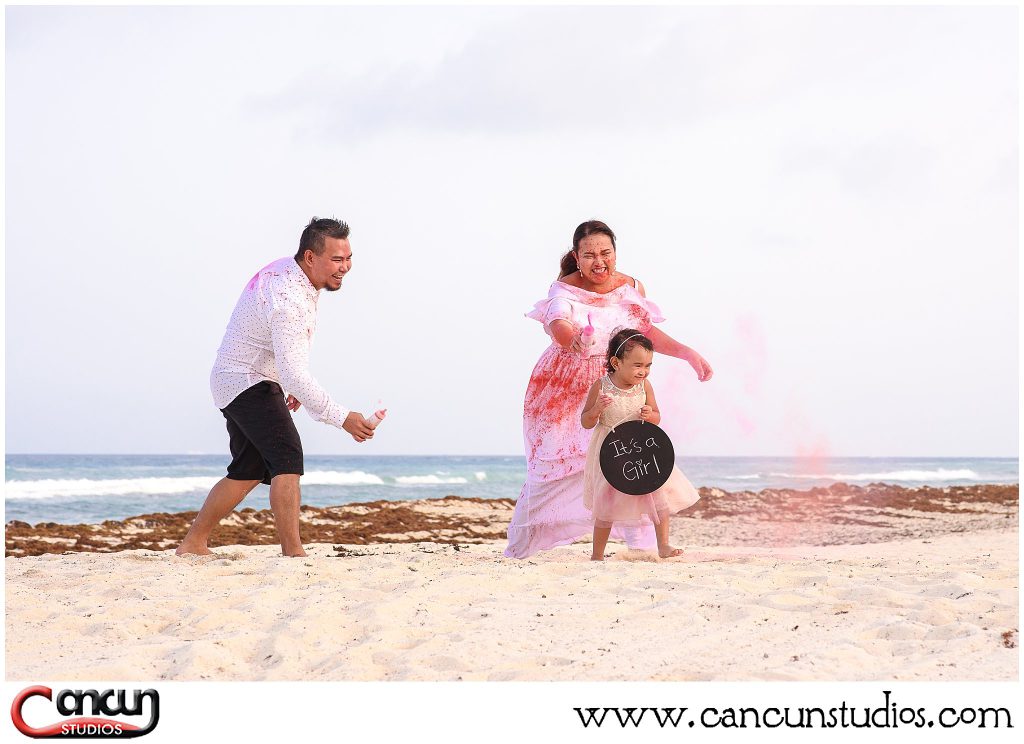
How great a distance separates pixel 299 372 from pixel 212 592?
1.33m

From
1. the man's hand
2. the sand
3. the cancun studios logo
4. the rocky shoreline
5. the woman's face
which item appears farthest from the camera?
the rocky shoreline

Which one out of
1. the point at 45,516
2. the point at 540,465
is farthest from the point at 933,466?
the point at 540,465

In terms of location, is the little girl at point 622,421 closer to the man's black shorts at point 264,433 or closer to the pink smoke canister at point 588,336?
the pink smoke canister at point 588,336

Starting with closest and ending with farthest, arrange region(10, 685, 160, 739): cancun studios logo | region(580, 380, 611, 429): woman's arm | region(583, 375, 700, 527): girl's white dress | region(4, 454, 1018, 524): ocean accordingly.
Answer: region(10, 685, 160, 739): cancun studios logo < region(580, 380, 611, 429): woman's arm < region(583, 375, 700, 527): girl's white dress < region(4, 454, 1018, 524): ocean

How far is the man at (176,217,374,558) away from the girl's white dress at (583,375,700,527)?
147cm

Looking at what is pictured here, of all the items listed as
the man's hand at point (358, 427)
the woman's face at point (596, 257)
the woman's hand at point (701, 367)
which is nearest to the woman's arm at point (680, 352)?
the woman's hand at point (701, 367)

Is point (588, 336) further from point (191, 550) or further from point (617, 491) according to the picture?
point (191, 550)

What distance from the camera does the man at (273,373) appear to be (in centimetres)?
564

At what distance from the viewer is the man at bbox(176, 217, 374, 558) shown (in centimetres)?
564

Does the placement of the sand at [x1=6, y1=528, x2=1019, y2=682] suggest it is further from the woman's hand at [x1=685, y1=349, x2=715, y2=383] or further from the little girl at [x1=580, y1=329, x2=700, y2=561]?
the woman's hand at [x1=685, y1=349, x2=715, y2=383]

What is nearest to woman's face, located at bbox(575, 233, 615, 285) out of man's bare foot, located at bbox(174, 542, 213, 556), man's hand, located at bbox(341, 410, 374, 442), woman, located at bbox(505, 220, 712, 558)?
woman, located at bbox(505, 220, 712, 558)

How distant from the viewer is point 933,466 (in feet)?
158

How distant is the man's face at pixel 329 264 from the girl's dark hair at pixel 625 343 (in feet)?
5.19

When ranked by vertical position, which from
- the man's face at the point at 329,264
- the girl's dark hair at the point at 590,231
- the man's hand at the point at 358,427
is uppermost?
the girl's dark hair at the point at 590,231
